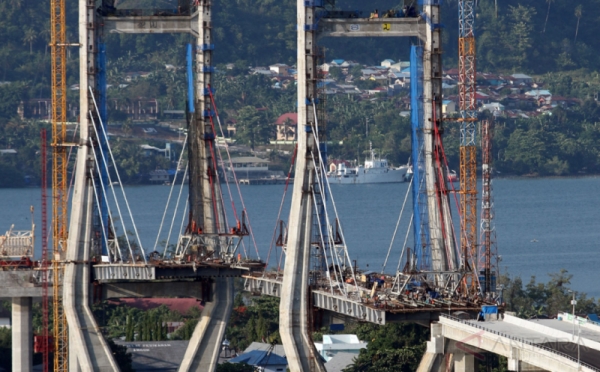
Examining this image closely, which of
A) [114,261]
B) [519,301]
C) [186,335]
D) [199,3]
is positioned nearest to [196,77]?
[199,3]

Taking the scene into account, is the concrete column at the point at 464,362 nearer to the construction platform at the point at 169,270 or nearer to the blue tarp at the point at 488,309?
the blue tarp at the point at 488,309

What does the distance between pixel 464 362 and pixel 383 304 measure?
3331mm

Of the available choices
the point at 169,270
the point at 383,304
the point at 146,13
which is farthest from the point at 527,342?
the point at 146,13

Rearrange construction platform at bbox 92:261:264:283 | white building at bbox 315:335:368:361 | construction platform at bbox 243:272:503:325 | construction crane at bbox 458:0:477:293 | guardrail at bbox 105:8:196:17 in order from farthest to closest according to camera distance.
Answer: white building at bbox 315:335:368:361, construction crane at bbox 458:0:477:293, guardrail at bbox 105:8:196:17, construction platform at bbox 92:261:264:283, construction platform at bbox 243:272:503:325

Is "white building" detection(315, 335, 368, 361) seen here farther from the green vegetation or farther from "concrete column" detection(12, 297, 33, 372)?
"concrete column" detection(12, 297, 33, 372)

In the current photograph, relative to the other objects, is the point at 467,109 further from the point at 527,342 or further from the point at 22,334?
the point at 527,342

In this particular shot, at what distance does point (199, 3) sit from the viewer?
242ft

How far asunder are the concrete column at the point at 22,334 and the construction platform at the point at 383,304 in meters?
17.1

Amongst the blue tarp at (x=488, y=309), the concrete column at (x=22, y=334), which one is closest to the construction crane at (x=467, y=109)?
the concrete column at (x=22, y=334)

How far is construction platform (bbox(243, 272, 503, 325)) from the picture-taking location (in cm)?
6038

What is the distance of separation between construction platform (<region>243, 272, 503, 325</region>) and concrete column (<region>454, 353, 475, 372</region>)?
1.34m

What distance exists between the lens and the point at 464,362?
200ft

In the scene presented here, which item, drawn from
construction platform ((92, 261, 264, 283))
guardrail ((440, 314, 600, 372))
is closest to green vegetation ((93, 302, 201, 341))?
construction platform ((92, 261, 264, 283))

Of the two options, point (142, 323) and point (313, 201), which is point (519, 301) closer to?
point (142, 323)
